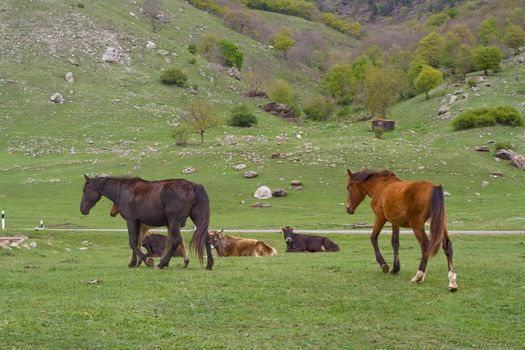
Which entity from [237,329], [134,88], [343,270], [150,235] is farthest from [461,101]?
[237,329]

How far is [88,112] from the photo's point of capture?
81.8 m

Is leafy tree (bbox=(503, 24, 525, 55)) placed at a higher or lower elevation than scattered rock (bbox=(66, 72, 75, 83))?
higher

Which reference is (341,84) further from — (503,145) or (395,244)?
(395,244)

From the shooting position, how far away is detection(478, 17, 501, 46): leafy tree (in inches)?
5320

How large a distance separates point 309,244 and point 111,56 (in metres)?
80.4

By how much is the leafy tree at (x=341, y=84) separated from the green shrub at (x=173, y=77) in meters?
29.2

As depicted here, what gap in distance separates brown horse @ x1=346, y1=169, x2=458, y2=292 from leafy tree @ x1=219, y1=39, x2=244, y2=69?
112280mm

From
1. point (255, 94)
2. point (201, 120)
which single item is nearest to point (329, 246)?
point (201, 120)

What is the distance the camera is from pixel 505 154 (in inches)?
2309

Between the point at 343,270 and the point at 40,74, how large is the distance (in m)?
81.9

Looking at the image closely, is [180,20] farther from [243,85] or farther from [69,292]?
[69,292]

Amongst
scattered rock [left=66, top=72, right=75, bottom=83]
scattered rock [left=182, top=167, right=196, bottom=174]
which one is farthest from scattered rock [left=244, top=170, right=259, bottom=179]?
scattered rock [left=66, top=72, right=75, bottom=83]

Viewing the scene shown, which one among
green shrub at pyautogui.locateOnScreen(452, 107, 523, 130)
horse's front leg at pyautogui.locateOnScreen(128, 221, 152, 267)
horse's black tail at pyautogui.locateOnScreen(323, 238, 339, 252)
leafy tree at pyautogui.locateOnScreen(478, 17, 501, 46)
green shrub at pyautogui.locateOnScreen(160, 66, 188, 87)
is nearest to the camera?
horse's front leg at pyautogui.locateOnScreen(128, 221, 152, 267)

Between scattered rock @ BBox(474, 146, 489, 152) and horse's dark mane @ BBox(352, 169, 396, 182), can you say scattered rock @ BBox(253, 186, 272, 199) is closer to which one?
scattered rock @ BBox(474, 146, 489, 152)
